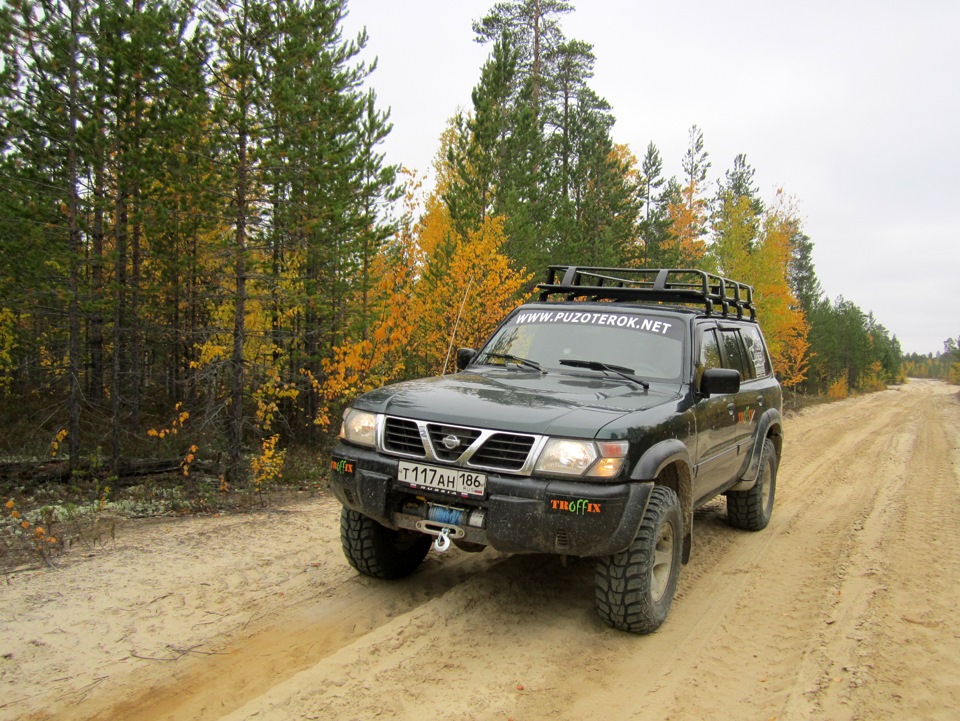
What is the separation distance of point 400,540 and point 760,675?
2.36m

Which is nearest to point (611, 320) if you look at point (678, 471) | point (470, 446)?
point (678, 471)

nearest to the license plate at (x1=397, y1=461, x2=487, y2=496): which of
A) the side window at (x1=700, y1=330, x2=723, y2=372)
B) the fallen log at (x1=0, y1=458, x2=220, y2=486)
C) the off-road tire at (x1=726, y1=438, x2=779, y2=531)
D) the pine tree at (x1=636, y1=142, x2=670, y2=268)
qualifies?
the side window at (x1=700, y1=330, x2=723, y2=372)

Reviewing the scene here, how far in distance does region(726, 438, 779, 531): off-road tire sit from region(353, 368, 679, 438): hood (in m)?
2.45

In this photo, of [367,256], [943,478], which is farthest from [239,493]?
[943,478]

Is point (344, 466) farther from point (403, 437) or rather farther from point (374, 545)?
point (374, 545)

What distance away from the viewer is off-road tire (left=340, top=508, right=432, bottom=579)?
443 cm

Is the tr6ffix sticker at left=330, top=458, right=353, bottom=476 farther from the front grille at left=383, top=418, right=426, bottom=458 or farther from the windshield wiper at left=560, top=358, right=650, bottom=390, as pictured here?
the windshield wiper at left=560, top=358, right=650, bottom=390

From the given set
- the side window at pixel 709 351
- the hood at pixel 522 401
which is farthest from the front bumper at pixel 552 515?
the side window at pixel 709 351

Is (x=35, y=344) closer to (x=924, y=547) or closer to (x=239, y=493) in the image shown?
(x=239, y=493)

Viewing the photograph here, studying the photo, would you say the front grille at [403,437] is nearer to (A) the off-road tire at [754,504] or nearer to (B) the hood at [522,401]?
(B) the hood at [522,401]

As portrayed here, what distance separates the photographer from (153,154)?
10.4m

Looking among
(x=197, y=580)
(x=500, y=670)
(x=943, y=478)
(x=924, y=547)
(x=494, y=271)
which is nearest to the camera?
(x=500, y=670)

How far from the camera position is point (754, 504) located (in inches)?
252

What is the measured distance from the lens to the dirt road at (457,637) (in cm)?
314
